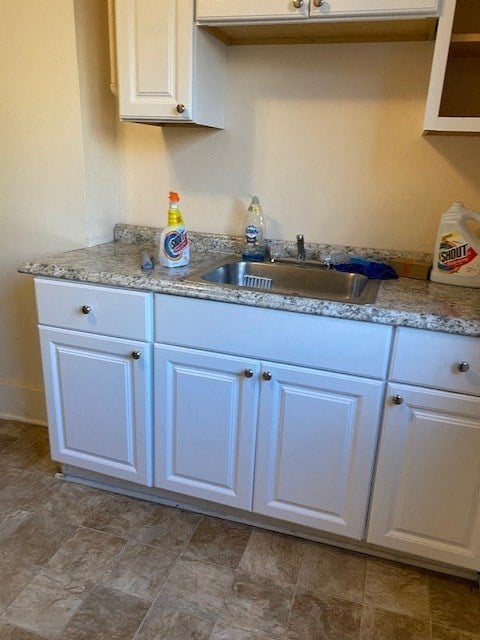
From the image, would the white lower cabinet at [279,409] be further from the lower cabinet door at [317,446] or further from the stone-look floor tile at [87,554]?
the stone-look floor tile at [87,554]

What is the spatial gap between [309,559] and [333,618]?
0.74 ft

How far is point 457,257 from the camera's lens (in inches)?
63.1

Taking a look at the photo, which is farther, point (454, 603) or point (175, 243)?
point (175, 243)

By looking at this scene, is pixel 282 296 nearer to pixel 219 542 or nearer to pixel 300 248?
pixel 300 248

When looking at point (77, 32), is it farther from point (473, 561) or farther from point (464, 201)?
point (473, 561)

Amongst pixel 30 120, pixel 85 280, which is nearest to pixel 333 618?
pixel 85 280

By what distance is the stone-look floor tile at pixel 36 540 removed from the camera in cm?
160

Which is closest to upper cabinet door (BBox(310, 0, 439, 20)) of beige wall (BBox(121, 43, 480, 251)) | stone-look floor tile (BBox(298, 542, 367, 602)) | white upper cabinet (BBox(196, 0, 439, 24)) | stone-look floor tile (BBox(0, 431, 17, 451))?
white upper cabinet (BBox(196, 0, 439, 24))

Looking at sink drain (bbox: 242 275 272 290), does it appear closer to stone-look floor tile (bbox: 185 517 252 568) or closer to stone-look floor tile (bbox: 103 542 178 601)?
stone-look floor tile (bbox: 185 517 252 568)

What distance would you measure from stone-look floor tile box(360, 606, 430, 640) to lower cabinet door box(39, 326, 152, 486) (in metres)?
0.84

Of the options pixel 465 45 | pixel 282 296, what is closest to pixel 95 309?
pixel 282 296

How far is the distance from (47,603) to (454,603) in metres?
1.22

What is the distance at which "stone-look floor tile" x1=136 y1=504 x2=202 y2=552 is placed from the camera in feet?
5.49

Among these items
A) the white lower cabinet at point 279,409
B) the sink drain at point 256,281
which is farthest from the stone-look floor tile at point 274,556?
the sink drain at point 256,281
